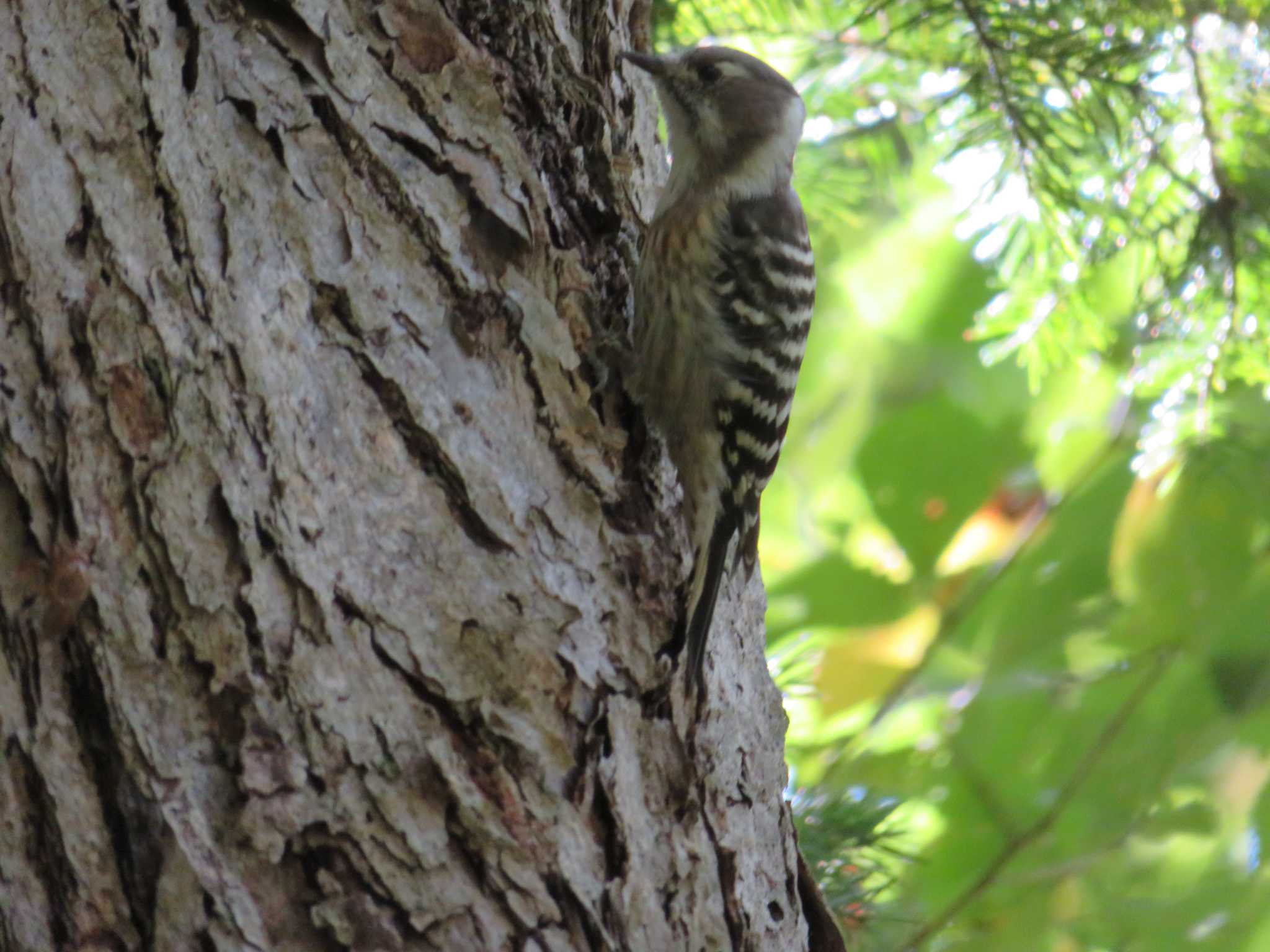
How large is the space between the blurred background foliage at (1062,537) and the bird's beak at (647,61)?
46 cm

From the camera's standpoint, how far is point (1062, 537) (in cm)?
297

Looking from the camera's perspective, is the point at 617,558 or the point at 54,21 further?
the point at 617,558

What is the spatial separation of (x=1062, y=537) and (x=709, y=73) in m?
1.38

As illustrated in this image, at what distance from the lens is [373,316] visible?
195 cm

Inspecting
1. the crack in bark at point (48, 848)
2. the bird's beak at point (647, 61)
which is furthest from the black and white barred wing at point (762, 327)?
the crack in bark at point (48, 848)

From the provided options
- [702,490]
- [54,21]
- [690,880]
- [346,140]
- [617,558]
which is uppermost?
[54,21]

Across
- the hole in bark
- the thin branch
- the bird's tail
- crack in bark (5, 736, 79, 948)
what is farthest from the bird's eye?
crack in bark (5, 736, 79, 948)

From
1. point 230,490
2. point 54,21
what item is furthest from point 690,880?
point 54,21

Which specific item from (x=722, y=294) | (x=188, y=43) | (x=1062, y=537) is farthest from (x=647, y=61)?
(x=1062, y=537)

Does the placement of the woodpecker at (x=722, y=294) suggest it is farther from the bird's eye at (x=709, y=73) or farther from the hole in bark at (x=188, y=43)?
the hole in bark at (x=188, y=43)

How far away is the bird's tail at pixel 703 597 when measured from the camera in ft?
6.84

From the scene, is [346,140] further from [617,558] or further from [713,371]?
[713,371]

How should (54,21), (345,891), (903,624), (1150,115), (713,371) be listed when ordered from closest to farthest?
(345,891) → (54,21) → (713,371) → (1150,115) → (903,624)

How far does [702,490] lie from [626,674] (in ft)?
1.63
